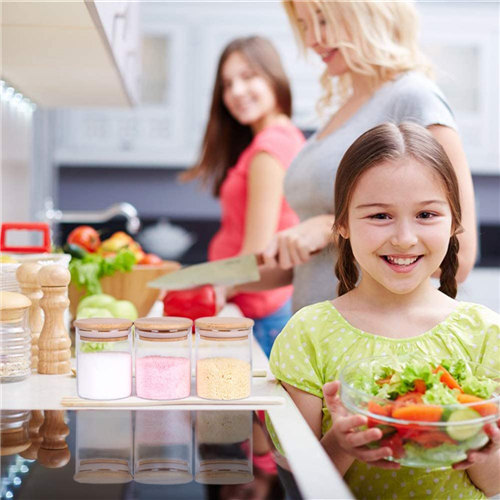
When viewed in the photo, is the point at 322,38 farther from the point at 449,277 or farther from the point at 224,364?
the point at 224,364

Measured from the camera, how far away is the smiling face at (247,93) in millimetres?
2316

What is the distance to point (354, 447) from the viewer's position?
811mm

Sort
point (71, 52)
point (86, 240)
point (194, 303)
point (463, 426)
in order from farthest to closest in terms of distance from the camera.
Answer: point (86, 240) < point (71, 52) < point (194, 303) < point (463, 426)

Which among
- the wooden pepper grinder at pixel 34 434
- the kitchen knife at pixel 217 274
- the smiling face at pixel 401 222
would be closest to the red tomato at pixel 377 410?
the smiling face at pixel 401 222

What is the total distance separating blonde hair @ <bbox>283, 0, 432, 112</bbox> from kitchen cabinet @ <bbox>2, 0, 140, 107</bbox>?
0.42 meters

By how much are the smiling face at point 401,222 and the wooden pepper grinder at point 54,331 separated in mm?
456

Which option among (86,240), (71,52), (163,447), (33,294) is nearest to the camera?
(163,447)

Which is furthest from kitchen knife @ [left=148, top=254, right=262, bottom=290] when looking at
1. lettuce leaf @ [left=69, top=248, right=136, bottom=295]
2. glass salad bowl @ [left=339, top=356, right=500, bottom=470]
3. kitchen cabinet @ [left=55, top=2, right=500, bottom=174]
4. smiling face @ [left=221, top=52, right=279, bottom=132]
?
kitchen cabinet @ [left=55, top=2, right=500, bottom=174]

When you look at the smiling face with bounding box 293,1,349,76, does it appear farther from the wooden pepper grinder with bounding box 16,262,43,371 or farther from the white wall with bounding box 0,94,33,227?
the white wall with bounding box 0,94,33,227

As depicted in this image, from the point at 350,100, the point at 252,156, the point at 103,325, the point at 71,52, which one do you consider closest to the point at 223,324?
the point at 103,325

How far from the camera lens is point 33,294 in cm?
120

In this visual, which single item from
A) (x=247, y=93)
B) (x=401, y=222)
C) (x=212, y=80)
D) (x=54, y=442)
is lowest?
(x=54, y=442)

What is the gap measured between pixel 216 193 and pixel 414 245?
1542mm

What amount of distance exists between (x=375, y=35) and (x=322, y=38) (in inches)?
4.4
